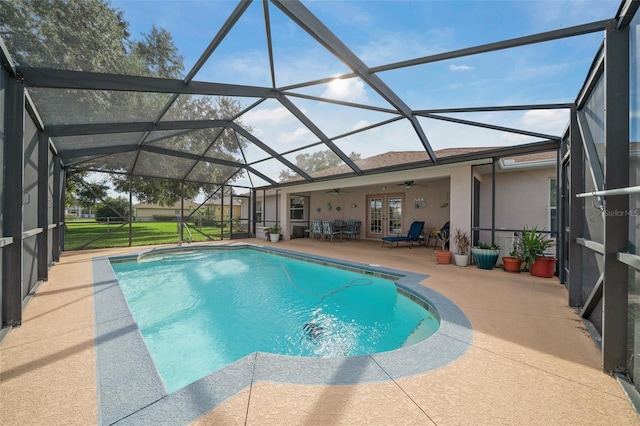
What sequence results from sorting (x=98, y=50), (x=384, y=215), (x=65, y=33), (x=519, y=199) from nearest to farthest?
1. (x=65, y=33)
2. (x=98, y=50)
3. (x=519, y=199)
4. (x=384, y=215)

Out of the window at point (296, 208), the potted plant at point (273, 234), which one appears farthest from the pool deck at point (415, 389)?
the window at point (296, 208)

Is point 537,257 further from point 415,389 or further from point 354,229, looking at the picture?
point 354,229

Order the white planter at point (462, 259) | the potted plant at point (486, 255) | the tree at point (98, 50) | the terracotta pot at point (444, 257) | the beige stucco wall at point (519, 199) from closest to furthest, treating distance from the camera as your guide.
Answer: the tree at point (98, 50) < the potted plant at point (486, 255) < the white planter at point (462, 259) < the terracotta pot at point (444, 257) < the beige stucco wall at point (519, 199)

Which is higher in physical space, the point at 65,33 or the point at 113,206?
the point at 65,33

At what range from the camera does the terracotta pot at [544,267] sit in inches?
200

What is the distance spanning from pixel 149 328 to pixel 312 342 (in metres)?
2.32

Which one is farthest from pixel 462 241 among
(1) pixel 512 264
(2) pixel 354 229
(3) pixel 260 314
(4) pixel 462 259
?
(2) pixel 354 229

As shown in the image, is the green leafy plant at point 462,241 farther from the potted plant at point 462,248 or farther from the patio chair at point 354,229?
the patio chair at point 354,229

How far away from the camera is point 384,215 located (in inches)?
447

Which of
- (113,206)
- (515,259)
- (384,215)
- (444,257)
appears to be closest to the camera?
(515,259)

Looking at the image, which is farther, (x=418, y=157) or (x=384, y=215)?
(x=384, y=215)

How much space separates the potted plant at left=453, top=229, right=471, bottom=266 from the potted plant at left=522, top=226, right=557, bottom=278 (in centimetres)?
108

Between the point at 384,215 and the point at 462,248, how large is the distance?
17.1 feet

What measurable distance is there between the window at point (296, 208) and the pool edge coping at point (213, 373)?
989 cm
